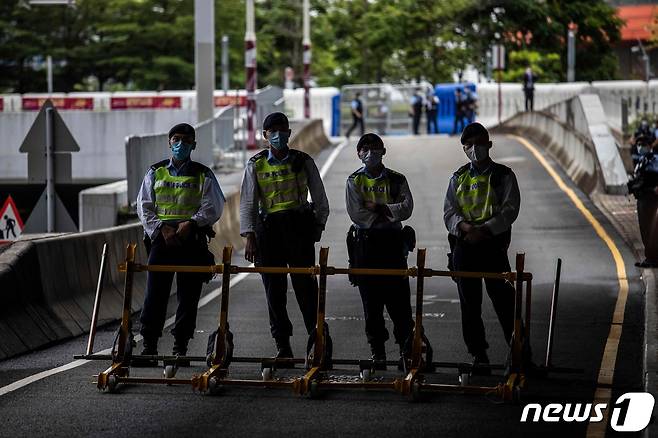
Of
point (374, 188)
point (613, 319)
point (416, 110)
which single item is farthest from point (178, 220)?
point (416, 110)

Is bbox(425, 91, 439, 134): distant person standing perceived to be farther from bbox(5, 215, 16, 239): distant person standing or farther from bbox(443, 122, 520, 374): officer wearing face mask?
bbox(443, 122, 520, 374): officer wearing face mask

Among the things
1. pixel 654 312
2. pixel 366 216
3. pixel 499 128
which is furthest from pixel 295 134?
pixel 366 216

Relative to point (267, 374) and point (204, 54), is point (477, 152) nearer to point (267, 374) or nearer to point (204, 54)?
point (267, 374)

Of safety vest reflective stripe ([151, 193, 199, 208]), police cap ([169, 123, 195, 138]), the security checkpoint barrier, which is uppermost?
police cap ([169, 123, 195, 138])

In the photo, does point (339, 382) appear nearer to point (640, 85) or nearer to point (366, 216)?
point (366, 216)

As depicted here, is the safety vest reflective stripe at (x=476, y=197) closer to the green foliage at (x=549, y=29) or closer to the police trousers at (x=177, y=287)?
the police trousers at (x=177, y=287)

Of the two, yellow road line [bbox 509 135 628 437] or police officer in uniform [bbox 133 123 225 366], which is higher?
police officer in uniform [bbox 133 123 225 366]

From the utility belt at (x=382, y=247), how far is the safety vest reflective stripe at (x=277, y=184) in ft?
2.19

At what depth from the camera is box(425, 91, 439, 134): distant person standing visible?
198 feet

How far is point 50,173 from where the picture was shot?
65.0ft

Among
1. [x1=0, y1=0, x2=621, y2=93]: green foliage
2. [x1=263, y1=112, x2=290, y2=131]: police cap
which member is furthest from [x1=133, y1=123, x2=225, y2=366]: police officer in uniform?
[x1=0, y1=0, x2=621, y2=93]: green foliage

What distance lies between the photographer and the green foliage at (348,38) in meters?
84.3

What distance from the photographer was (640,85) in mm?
69250

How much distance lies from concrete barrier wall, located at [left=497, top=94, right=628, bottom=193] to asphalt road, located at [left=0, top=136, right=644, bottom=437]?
7.50 m
